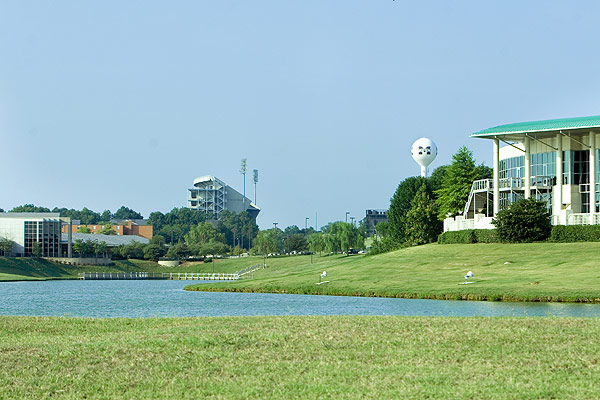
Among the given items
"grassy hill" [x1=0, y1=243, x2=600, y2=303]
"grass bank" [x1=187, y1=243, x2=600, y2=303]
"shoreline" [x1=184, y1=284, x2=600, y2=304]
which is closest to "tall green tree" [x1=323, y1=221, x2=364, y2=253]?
"grassy hill" [x1=0, y1=243, x2=600, y2=303]

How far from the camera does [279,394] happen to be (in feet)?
47.6

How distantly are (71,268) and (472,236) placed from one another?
82080 millimetres

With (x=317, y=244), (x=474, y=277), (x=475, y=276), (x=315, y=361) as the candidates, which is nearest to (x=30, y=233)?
(x=317, y=244)

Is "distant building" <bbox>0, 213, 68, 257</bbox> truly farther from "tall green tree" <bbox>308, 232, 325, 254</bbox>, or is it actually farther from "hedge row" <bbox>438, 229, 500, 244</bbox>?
"hedge row" <bbox>438, 229, 500, 244</bbox>

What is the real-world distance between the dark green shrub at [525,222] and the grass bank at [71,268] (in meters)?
71.1

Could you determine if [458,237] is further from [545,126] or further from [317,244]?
[317,244]

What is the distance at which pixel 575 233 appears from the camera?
71.9 meters

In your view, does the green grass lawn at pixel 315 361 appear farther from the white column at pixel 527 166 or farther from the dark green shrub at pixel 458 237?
A: the white column at pixel 527 166

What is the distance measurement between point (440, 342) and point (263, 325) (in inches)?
228

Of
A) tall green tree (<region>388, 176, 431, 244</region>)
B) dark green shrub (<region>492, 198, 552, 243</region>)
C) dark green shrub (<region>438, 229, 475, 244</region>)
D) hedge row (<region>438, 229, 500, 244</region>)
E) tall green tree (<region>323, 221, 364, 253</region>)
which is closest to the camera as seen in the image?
dark green shrub (<region>492, 198, 552, 243</region>)

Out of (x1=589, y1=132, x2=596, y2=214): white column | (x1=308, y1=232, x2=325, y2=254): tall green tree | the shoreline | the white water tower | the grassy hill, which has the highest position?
the white water tower

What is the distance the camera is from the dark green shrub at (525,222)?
7400cm

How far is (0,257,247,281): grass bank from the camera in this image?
→ 130 metres

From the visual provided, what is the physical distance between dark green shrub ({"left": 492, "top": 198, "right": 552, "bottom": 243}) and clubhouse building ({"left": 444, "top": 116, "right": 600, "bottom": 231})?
6.14 feet
